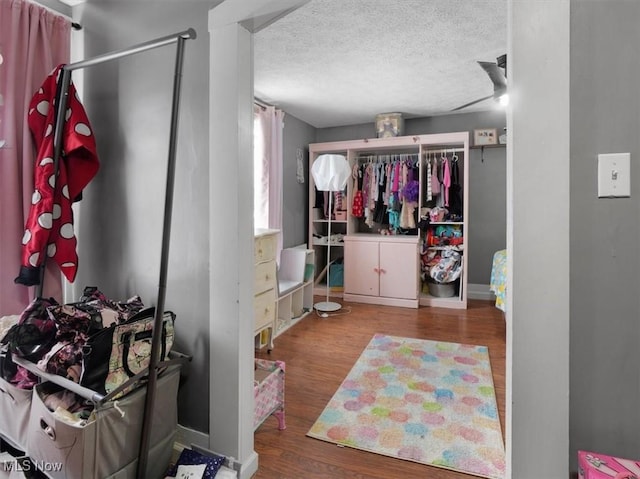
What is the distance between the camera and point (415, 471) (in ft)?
5.33

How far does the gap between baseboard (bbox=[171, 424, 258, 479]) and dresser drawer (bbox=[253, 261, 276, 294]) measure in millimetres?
1109

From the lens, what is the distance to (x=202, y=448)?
1593 millimetres

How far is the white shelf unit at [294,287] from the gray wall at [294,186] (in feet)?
1.79

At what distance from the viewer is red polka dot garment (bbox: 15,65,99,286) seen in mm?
1577

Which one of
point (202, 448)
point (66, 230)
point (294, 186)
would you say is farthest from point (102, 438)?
point (294, 186)

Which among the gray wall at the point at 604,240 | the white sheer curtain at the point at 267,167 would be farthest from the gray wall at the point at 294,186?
the gray wall at the point at 604,240

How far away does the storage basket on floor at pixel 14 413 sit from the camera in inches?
54.2

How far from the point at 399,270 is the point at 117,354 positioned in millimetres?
3487

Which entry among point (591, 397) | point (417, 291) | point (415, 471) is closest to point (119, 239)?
point (415, 471)

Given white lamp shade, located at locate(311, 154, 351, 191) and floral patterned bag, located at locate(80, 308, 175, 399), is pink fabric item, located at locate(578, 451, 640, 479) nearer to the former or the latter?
floral patterned bag, located at locate(80, 308, 175, 399)

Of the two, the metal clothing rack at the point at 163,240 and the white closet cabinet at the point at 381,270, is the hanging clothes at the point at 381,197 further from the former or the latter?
the metal clothing rack at the point at 163,240

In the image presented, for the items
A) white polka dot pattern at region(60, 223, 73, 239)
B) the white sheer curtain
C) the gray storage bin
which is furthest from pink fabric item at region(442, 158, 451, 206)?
white polka dot pattern at region(60, 223, 73, 239)

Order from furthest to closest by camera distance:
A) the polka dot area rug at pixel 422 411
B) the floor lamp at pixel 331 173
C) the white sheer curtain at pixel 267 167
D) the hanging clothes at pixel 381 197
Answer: the hanging clothes at pixel 381 197 < the floor lamp at pixel 331 173 < the white sheer curtain at pixel 267 167 < the polka dot area rug at pixel 422 411

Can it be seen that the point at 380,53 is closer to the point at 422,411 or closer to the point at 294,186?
the point at 294,186
